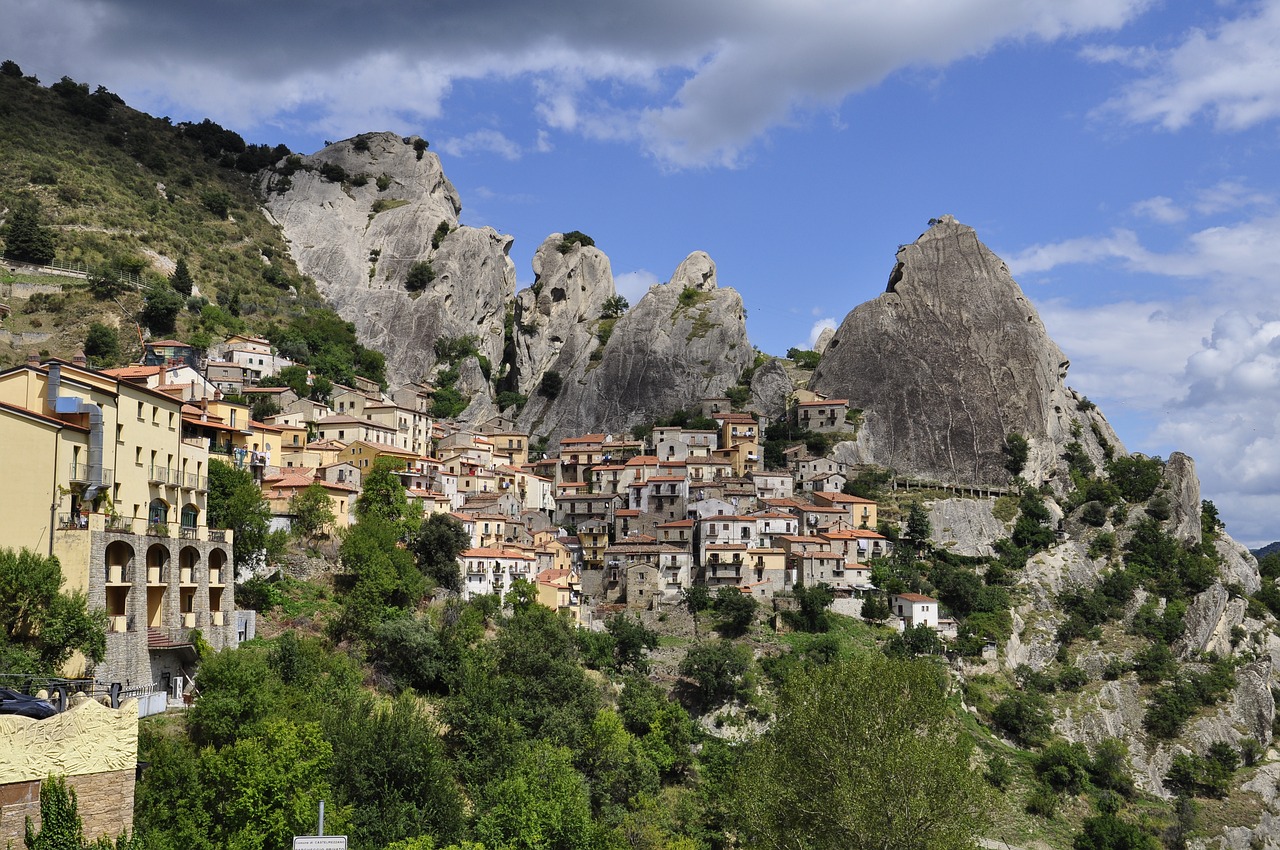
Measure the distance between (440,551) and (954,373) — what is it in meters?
66.6

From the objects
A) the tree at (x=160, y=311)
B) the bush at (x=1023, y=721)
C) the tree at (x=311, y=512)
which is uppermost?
the tree at (x=160, y=311)

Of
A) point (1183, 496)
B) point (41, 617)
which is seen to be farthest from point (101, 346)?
point (1183, 496)

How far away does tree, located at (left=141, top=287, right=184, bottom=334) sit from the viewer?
9650 centimetres

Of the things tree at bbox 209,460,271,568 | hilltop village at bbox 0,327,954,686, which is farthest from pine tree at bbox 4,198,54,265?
tree at bbox 209,460,271,568

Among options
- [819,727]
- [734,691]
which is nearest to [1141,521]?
[734,691]

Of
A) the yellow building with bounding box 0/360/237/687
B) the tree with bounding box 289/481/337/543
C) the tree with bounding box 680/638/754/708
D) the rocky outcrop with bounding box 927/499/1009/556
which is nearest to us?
the yellow building with bounding box 0/360/237/687

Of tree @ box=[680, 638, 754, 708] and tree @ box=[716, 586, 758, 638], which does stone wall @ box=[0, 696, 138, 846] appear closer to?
tree @ box=[680, 638, 754, 708]

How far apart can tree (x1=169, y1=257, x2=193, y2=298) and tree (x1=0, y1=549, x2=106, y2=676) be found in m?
79.2

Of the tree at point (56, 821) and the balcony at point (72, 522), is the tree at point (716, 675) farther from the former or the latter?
the tree at point (56, 821)

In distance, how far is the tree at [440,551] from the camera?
212 ft

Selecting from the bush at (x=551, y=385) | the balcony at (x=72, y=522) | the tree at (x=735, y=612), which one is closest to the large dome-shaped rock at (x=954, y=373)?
the bush at (x=551, y=385)

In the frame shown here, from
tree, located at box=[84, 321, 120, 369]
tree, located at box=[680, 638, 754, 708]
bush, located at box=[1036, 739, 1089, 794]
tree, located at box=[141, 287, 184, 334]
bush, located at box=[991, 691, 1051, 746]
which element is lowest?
bush, located at box=[1036, 739, 1089, 794]

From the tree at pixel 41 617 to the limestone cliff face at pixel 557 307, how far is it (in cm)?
10020

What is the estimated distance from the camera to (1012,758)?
71.9m
